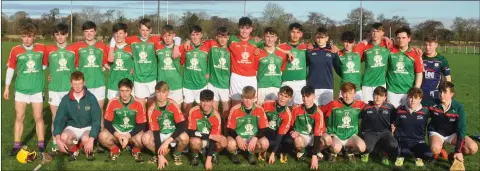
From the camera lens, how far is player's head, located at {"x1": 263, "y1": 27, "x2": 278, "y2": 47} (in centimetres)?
677

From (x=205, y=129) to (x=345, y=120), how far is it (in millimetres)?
1885

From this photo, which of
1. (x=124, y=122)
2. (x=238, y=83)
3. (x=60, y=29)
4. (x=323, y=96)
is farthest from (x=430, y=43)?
(x=60, y=29)

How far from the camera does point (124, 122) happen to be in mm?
6078

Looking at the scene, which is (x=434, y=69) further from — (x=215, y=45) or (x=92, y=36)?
(x=92, y=36)

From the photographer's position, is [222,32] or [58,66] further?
[222,32]

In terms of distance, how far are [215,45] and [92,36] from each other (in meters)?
1.83

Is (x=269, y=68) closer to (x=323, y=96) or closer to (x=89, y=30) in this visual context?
(x=323, y=96)

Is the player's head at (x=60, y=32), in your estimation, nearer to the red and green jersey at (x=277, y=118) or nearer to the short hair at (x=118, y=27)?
the short hair at (x=118, y=27)

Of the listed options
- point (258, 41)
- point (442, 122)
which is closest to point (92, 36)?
point (258, 41)

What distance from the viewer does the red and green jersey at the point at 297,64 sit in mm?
6872

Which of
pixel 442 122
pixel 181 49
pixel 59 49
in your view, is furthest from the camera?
pixel 181 49

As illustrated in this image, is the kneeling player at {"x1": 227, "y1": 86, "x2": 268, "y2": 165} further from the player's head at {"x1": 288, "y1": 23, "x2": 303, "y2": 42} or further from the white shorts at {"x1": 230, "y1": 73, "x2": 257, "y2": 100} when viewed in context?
the player's head at {"x1": 288, "y1": 23, "x2": 303, "y2": 42}

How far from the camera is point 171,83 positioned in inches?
279

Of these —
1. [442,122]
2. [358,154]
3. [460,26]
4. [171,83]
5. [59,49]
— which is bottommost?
[358,154]
